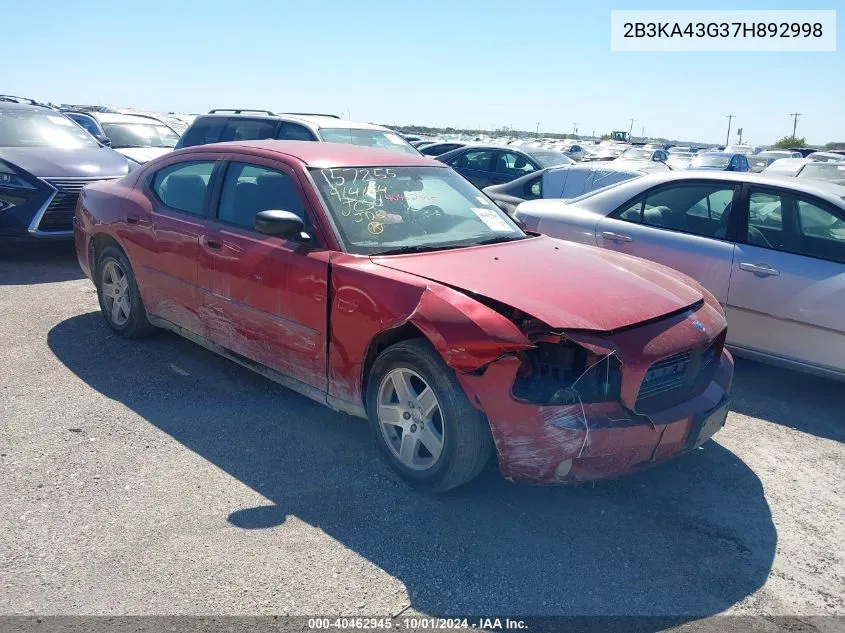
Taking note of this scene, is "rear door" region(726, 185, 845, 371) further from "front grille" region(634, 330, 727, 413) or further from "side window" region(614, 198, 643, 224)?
"front grille" region(634, 330, 727, 413)

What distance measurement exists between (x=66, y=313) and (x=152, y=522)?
Answer: 3758 millimetres

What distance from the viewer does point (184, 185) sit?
Result: 17.0ft

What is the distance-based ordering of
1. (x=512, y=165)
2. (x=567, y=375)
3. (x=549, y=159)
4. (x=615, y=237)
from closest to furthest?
(x=567, y=375) < (x=615, y=237) < (x=512, y=165) < (x=549, y=159)

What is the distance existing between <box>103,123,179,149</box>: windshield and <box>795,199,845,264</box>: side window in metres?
10.4

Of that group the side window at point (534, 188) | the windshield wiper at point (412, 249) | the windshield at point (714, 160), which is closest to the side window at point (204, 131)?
the side window at point (534, 188)

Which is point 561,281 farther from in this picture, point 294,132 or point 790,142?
point 790,142

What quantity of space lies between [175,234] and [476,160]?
9559mm

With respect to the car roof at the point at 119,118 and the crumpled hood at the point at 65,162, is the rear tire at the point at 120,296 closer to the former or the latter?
the crumpled hood at the point at 65,162

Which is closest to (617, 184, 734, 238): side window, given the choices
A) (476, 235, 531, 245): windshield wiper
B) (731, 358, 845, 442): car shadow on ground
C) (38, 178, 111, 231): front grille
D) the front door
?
(731, 358, 845, 442): car shadow on ground

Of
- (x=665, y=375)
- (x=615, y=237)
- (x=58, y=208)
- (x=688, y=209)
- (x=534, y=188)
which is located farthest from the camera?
(x=534, y=188)

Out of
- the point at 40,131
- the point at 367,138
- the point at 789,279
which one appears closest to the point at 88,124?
Answer: the point at 40,131

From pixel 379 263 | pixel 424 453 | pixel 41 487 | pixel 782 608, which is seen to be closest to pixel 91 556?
pixel 41 487

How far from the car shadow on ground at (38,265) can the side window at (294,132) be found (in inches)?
113

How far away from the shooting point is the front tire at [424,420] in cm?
340
